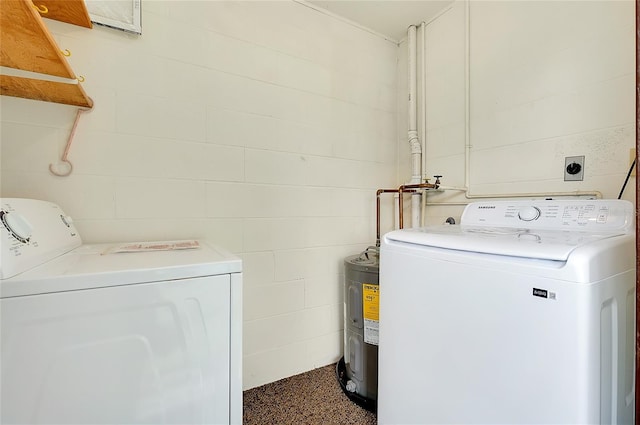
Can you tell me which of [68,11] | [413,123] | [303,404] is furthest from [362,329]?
[68,11]

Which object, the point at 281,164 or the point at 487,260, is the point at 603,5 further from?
the point at 281,164

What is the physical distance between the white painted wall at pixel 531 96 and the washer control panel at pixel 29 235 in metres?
1.94

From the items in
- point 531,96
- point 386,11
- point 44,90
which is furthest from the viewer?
point 386,11

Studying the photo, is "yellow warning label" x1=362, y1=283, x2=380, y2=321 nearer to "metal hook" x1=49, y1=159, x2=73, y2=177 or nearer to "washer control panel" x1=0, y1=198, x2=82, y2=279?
"washer control panel" x1=0, y1=198, x2=82, y2=279

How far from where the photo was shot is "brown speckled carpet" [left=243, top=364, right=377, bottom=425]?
142cm

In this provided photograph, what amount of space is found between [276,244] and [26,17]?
4.26 feet

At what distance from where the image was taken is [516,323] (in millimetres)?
781

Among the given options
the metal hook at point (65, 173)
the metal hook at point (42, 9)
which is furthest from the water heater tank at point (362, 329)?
the metal hook at point (42, 9)

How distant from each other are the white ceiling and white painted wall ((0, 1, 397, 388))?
85 mm

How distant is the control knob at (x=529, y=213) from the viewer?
1210 mm

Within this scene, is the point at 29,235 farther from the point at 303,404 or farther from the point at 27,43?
the point at 303,404

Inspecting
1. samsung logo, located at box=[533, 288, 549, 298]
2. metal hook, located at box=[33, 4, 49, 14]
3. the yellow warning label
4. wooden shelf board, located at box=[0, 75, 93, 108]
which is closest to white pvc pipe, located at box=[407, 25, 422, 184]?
the yellow warning label

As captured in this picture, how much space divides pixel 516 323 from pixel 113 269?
1081 mm

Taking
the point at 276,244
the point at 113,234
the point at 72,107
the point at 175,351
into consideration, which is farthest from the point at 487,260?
the point at 72,107
